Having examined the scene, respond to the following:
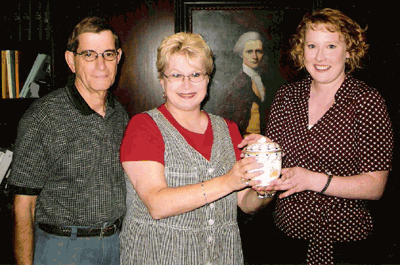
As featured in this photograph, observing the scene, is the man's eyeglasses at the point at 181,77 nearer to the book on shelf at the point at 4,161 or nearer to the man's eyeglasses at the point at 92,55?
A: the man's eyeglasses at the point at 92,55

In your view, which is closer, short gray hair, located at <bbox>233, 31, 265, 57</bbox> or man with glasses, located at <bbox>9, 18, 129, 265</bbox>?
man with glasses, located at <bbox>9, 18, 129, 265</bbox>

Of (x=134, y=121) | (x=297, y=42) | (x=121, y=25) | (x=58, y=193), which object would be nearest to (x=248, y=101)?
(x=297, y=42)

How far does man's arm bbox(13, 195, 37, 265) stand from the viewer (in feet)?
4.39

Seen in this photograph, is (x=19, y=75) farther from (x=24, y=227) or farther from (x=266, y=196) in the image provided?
(x=266, y=196)

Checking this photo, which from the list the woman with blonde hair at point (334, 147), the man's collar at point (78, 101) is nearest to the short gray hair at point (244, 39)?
the woman with blonde hair at point (334, 147)

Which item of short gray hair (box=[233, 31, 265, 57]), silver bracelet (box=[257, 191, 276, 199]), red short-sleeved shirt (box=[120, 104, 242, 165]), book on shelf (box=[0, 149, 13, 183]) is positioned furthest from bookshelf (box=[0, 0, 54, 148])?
silver bracelet (box=[257, 191, 276, 199])

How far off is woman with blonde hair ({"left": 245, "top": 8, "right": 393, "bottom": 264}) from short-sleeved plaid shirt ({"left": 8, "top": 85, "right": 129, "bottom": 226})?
697mm

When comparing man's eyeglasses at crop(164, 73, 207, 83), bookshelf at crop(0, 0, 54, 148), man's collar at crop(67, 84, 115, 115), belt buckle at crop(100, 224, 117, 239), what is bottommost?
belt buckle at crop(100, 224, 117, 239)

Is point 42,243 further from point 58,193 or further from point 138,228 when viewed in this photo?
point 138,228

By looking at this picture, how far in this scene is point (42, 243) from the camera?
1391mm

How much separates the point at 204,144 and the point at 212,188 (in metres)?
0.28

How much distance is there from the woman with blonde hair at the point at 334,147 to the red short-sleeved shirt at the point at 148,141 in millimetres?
228

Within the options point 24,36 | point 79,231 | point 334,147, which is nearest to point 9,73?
point 24,36

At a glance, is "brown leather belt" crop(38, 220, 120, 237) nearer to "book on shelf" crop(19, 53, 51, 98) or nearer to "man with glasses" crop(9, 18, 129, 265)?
"man with glasses" crop(9, 18, 129, 265)
